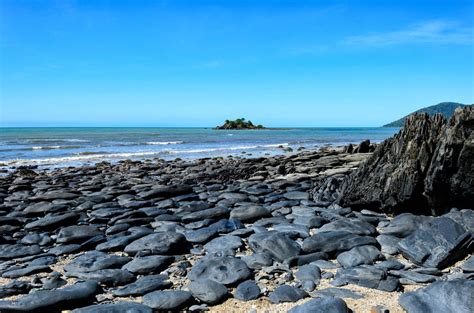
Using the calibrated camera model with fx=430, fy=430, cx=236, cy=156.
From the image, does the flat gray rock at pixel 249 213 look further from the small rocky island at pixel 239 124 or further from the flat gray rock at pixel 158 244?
the small rocky island at pixel 239 124

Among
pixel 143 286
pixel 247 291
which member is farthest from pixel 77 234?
pixel 247 291

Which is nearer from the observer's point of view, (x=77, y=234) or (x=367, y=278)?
(x=367, y=278)

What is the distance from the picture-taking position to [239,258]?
5.04m

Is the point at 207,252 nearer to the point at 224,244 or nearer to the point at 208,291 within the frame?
the point at 224,244

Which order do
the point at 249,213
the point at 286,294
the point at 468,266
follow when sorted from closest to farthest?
the point at 286,294 → the point at 468,266 → the point at 249,213

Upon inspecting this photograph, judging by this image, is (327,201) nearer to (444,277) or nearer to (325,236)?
(325,236)

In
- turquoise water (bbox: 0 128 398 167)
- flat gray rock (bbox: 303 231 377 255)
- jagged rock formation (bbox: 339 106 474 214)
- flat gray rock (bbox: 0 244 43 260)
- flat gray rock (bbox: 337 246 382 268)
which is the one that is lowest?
turquoise water (bbox: 0 128 398 167)

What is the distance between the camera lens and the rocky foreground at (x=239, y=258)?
3.94 meters

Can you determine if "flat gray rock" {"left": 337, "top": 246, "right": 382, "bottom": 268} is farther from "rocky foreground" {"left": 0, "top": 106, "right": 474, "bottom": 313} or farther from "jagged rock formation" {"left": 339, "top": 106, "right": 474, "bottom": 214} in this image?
"jagged rock formation" {"left": 339, "top": 106, "right": 474, "bottom": 214}

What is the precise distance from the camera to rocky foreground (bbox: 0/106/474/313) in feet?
12.9

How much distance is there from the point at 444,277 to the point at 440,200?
2.56m

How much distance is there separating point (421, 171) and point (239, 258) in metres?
3.75

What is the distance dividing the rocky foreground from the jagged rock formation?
4.9 inches

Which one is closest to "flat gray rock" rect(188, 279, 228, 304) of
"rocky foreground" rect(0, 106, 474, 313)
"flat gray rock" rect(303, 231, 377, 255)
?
"rocky foreground" rect(0, 106, 474, 313)
